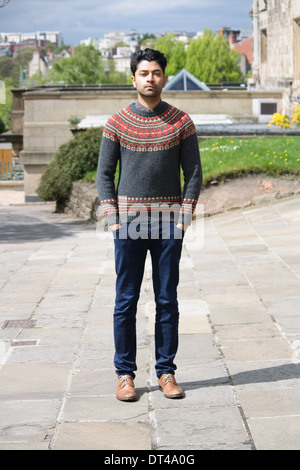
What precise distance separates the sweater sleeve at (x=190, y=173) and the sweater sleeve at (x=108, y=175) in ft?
1.28

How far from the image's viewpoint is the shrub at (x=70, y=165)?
16.6 metres

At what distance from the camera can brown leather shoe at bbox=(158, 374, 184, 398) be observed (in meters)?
4.43

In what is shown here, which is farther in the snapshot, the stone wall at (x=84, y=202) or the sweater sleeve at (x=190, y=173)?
the stone wall at (x=84, y=202)

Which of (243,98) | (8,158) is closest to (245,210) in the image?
(243,98)

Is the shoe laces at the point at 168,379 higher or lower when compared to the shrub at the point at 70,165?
lower

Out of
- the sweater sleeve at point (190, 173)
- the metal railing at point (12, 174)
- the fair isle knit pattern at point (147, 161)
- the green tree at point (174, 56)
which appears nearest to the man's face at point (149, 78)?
the fair isle knit pattern at point (147, 161)

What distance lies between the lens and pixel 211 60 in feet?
225

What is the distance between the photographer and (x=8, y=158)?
155 feet

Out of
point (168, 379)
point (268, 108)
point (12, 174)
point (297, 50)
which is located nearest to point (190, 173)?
point (168, 379)

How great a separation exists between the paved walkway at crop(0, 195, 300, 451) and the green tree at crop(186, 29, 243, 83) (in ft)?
195

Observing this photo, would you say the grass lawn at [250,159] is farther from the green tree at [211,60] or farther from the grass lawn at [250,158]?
the green tree at [211,60]

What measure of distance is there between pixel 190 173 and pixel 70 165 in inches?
491

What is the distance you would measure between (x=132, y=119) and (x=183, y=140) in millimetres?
329

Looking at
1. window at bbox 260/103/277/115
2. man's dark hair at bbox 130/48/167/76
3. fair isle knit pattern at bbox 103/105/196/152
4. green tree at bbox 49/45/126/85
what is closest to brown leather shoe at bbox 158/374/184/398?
fair isle knit pattern at bbox 103/105/196/152
